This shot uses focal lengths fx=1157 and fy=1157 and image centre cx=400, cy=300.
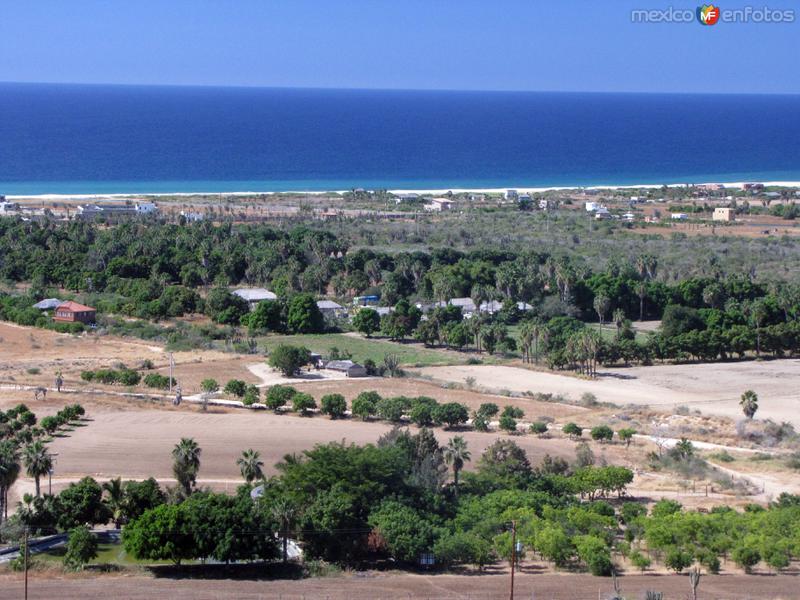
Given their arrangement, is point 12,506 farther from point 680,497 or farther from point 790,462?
point 790,462

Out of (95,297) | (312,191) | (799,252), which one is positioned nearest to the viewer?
(95,297)

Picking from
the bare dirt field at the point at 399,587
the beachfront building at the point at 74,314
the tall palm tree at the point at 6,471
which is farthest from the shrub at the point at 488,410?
the beachfront building at the point at 74,314

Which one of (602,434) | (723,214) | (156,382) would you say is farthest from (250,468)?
(723,214)

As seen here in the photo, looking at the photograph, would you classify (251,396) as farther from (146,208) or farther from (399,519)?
(146,208)

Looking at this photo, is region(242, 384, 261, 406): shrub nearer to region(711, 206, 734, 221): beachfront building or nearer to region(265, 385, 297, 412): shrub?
region(265, 385, 297, 412): shrub

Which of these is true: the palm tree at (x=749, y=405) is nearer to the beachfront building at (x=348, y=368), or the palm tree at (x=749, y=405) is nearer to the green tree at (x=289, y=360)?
the beachfront building at (x=348, y=368)

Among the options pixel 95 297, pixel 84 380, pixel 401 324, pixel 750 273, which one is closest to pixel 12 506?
pixel 84 380
